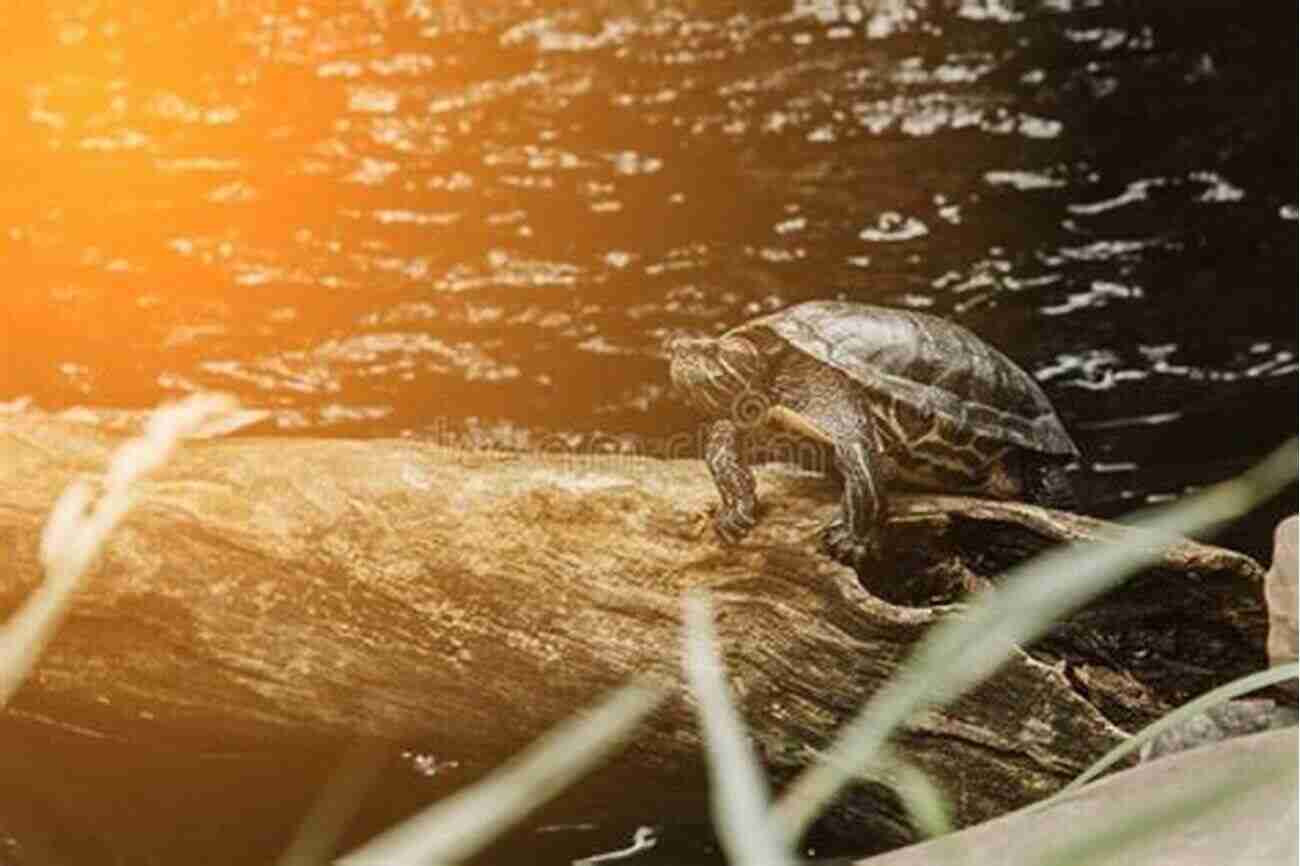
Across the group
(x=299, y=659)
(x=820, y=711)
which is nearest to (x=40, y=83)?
(x=299, y=659)

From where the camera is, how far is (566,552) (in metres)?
5.18

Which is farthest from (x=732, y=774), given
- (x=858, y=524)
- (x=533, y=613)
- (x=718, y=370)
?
(x=718, y=370)

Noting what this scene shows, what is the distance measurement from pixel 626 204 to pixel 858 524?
6552 millimetres

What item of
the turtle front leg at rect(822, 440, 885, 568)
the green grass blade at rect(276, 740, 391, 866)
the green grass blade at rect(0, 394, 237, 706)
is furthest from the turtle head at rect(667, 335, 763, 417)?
the green grass blade at rect(0, 394, 237, 706)

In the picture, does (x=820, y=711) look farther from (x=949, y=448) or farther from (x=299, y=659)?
(x=299, y=659)

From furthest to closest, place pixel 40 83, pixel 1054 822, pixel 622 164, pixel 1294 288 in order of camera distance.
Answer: pixel 40 83 → pixel 622 164 → pixel 1294 288 → pixel 1054 822

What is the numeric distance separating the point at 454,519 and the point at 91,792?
1.47 meters

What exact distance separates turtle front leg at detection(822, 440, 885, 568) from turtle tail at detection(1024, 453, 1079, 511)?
781mm

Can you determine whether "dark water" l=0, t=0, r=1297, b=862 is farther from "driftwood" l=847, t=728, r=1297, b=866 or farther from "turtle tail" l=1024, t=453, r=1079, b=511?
"driftwood" l=847, t=728, r=1297, b=866

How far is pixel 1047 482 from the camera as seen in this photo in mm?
5523

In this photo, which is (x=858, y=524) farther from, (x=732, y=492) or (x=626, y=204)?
(x=626, y=204)

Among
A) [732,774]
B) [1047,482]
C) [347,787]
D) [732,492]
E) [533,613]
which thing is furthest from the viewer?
[347,787]

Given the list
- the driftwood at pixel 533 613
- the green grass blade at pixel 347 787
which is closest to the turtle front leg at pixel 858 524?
the driftwood at pixel 533 613

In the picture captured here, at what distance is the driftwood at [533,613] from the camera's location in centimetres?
479
